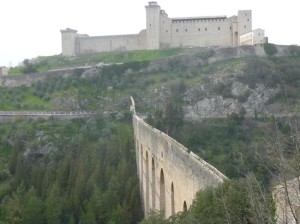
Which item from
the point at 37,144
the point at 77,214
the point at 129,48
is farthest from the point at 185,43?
the point at 77,214

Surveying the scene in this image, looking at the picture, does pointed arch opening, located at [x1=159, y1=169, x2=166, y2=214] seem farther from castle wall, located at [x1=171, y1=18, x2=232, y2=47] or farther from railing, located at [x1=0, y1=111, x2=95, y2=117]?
castle wall, located at [x1=171, y1=18, x2=232, y2=47]

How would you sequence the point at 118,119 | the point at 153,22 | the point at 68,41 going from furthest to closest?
the point at 68,41 → the point at 153,22 → the point at 118,119

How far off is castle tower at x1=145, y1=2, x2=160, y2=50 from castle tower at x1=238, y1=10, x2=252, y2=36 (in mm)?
10102

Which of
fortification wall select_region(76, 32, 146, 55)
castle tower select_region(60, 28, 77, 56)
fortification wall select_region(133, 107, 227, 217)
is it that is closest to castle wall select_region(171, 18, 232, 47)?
fortification wall select_region(76, 32, 146, 55)

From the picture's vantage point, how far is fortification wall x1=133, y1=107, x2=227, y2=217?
11.3 meters

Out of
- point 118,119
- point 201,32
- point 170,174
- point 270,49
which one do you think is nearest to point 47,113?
point 118,119

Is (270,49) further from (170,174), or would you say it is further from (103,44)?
(170,174)

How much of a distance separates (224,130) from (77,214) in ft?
52.6

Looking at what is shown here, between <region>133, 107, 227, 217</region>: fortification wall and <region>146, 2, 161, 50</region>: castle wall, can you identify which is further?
<region>146, 2, 161, 50</region>: castle wall

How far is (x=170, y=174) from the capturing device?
15.4m

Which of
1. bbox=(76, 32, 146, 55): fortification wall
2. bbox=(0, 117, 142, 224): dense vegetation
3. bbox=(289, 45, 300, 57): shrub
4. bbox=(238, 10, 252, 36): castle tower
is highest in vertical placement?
bbox=(238, 10, 252, 36): castle tower

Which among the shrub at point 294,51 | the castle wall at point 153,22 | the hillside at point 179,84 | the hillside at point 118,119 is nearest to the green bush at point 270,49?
the hillside at point 118,119

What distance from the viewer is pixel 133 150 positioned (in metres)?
31.4

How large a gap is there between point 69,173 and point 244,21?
107ft
